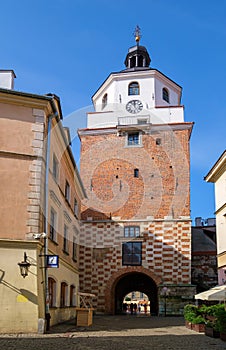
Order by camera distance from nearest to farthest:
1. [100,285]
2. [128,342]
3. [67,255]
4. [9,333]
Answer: [128,342] → [9,333] → [67,255] → [100,285]

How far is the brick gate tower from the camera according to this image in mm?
27312

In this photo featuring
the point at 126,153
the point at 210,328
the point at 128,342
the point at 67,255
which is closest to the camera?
the point at 128,342

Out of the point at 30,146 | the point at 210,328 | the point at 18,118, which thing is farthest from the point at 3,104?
the point at 210,328

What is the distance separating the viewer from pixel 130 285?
117ft

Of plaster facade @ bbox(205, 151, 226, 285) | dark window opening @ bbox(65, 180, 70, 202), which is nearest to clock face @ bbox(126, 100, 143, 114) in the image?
plaster facade @ bbox(205, 151, 226, 285)

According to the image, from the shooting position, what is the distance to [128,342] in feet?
37.8

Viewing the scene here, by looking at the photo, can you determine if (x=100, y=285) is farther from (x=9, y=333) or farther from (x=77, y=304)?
(x=9, y=333)

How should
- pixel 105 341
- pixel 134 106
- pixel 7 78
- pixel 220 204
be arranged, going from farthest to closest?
pixel 134 106
pixel 220 204
pixel 7 78
pixel 105 341

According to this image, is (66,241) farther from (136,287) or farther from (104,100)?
(136,287)

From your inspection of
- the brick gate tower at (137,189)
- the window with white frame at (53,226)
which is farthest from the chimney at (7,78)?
the brick gate tower at (137,189)

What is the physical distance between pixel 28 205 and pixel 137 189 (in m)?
15.9

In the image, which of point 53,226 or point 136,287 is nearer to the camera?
point 53,226

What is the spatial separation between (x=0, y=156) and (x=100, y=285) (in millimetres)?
15880

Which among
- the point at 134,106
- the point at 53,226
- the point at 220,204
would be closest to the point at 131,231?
the point at 220,204
